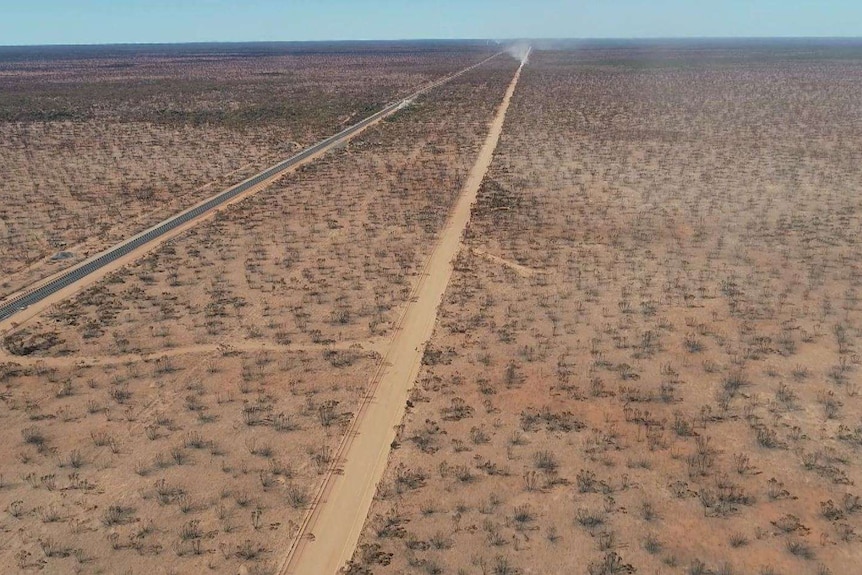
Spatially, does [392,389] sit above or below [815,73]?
below

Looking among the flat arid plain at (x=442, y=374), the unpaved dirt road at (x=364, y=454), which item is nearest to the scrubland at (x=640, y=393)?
the flat arid plain at (x=442, y=374)

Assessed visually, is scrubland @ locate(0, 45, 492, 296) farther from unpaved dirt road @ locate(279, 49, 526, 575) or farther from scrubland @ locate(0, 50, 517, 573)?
unpaved dirt road @ locate(279, 49, 526, 575)

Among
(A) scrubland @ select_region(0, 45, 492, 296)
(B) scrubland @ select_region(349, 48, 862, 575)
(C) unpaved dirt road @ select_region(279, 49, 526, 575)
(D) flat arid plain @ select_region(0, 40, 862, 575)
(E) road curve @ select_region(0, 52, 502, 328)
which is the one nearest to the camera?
(C) unpaved dirt road @ select_region(279, 49, 526, 575)

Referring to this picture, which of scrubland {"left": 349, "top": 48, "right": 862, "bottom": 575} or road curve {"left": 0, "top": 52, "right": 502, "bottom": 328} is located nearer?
scrubland {"left": 349, "top": 48, "right": 862, "bottom": 575}

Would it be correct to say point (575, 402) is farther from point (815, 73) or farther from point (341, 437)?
point (815, 73)

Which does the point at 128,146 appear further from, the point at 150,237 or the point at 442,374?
the point at 442,374

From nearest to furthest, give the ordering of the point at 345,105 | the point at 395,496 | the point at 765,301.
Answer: the point at 395,496 < the point at 765,301 < the point at 345,105

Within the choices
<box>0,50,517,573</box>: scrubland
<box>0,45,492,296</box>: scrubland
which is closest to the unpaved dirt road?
<box>0,50,517,573</box>: scrubland

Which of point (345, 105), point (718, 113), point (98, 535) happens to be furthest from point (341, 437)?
point (345, 105)
